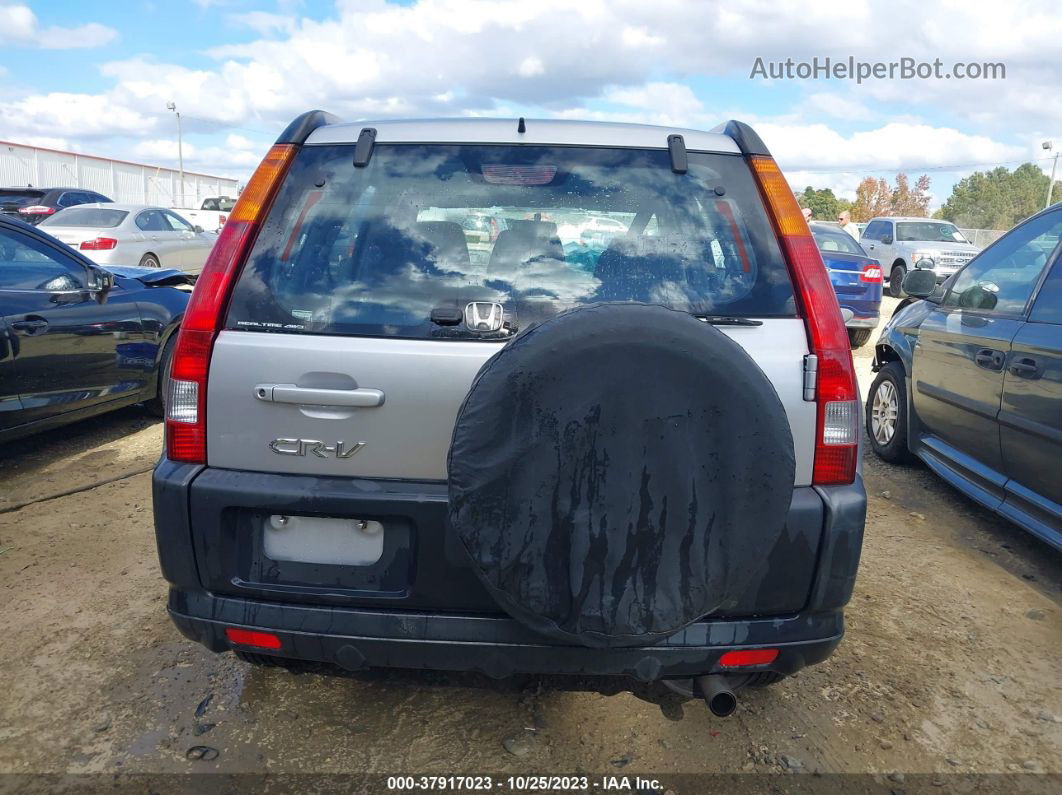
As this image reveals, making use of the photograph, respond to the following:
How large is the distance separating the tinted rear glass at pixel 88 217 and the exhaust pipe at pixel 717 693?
43.4ft

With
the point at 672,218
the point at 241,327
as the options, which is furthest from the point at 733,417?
the point at 241,327

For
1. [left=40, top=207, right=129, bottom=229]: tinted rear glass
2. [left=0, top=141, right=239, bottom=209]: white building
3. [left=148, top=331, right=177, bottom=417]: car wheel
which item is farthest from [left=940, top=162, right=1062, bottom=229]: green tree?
[left=148, top=331, right=177, bottom=417]: car wheel

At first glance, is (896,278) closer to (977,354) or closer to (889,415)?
(889,415)

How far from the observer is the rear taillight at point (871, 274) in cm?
1009

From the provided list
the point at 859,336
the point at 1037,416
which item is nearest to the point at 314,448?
the point at 1037,416

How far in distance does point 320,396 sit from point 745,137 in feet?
4.86

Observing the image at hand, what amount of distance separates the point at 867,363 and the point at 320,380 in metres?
9.08

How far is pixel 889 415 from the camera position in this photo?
18.1 ft

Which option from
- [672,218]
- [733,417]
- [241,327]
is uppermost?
[672,218]

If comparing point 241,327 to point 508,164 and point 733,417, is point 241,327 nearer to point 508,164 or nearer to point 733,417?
point 508,164

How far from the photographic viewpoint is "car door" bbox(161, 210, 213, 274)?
1449 centimetres

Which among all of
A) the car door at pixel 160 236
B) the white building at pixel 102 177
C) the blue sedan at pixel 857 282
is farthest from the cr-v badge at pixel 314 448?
the white building at pixel 102 177

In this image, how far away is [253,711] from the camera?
263 cm

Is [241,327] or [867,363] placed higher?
[241,327]
